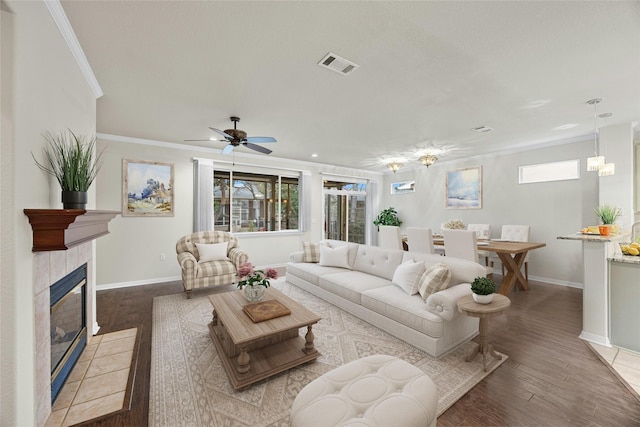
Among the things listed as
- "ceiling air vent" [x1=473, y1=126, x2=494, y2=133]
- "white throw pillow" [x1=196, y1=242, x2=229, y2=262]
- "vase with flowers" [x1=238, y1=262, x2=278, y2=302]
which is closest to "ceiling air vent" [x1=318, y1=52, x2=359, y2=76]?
"vase with flowers" [x1=238, y1=262, x2=278, y2=302]

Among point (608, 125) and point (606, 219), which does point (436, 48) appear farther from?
point (608, 125)

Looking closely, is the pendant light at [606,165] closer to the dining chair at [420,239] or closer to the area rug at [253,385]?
the dining chair at [420,239]

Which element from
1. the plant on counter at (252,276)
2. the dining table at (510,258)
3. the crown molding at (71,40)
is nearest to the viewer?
the crown molding at (71,40)

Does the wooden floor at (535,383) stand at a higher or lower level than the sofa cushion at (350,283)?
lower

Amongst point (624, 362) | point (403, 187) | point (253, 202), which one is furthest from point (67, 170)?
point (403, 187)

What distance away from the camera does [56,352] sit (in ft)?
6.08

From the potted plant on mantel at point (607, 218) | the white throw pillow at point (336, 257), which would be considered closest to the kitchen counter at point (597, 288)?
the potted plant on mantel at point (607, 218)

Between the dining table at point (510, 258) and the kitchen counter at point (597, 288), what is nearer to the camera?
the kitchen counter at point (597, 288)

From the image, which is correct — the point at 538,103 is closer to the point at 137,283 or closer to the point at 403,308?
the point at 403,308

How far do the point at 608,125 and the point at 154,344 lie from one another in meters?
6.63

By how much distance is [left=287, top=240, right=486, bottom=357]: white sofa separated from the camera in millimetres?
2289

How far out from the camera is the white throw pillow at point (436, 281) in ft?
8.36

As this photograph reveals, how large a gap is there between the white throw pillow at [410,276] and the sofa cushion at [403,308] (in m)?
0.07

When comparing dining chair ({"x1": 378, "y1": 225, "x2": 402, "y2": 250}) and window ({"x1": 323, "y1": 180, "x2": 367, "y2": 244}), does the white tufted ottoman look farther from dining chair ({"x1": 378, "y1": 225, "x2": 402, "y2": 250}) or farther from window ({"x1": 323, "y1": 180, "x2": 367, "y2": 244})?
window ({"x1": 323, "y1": 180, "x2": 367, "y2": 244})
